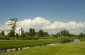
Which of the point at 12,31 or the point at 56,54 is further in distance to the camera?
the point at 12,31

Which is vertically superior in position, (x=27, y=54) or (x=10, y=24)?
(x=10, y=24)

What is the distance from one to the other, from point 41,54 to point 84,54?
8.00 meters

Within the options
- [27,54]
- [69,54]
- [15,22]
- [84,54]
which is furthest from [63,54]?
[15,22]

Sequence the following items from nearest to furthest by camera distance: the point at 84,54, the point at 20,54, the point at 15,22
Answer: the point at 84,54
the point at 20,54
the point at 15,22

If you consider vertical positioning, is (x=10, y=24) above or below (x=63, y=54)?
above

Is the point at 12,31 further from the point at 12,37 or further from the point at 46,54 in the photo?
the point at 46,54

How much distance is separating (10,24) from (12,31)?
6.60 meters

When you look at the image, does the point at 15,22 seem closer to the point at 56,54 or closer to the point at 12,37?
the point at 12,37

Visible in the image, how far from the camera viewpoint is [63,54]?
116ft

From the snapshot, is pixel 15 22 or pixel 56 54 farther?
pixel 15 22

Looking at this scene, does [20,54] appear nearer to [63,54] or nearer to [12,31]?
[63,54]

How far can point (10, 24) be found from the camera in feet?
504

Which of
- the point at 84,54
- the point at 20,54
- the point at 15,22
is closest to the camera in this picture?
the point at 84,54

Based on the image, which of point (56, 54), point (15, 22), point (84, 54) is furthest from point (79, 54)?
point (15, 22)
